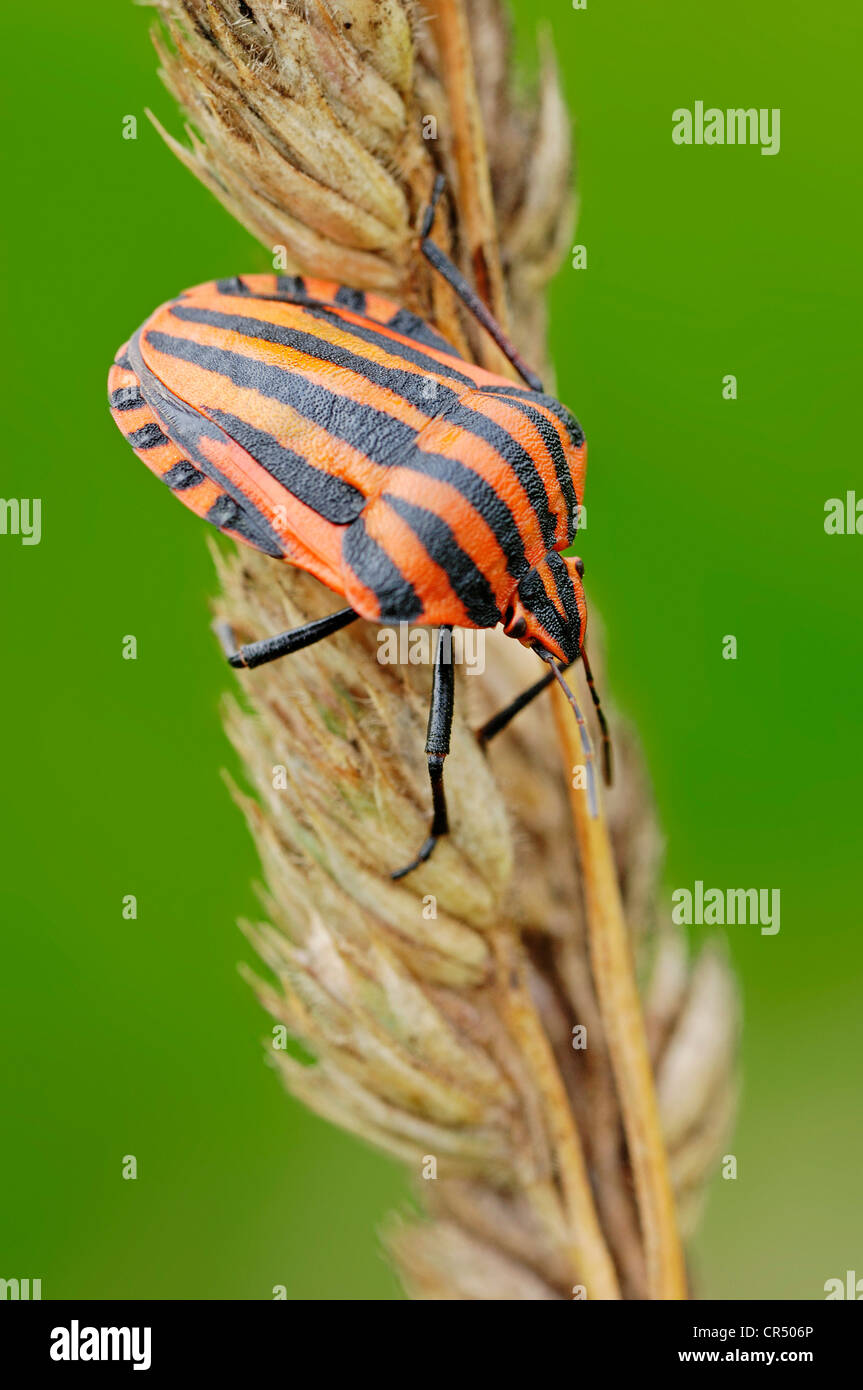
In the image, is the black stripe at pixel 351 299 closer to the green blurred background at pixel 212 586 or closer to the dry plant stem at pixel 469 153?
the dry plant stem at pixel 469 153

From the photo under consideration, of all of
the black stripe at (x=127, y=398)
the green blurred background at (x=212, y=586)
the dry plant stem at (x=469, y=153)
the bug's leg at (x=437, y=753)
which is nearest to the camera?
the dry plant stem at (x=469, y=153)

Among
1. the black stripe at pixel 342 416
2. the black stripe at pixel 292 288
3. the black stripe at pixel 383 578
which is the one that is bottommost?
the black stripe at pixel 383 578

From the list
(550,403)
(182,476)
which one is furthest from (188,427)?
(550,403)

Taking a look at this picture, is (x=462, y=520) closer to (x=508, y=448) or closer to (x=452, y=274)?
(x=508, y=448)

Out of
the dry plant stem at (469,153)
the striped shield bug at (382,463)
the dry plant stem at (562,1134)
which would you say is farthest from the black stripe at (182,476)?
the dry plant stem at (562,1134)

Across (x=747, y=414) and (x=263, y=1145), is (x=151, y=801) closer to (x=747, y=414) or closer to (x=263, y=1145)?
(x=263, y=1145)

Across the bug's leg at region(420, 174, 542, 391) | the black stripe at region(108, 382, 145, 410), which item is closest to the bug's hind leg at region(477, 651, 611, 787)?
the bug's leg at region(420, 174, 542, 391)

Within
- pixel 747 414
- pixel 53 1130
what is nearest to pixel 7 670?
pixel 53 1130
